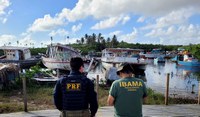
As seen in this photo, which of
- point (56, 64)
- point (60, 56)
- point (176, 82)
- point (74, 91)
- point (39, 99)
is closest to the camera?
point (74, 91)

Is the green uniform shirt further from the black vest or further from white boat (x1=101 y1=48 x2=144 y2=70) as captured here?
white boat (x1=101 y1=48 x2=144 y2=70)

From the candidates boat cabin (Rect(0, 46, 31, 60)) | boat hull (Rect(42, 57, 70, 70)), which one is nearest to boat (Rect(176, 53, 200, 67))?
boat hull (Rect(42, 57, 70, 70))

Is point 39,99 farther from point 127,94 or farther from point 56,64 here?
point 56,64

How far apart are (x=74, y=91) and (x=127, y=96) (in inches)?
32.5

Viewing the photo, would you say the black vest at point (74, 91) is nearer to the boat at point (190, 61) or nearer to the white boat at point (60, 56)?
the white boat at point (60, 56)

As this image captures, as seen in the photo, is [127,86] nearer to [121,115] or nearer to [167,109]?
[121,115]

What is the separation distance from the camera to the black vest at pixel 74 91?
418 cm

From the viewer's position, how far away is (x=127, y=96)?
423 centimetres

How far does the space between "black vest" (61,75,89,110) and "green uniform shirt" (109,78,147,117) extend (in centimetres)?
46

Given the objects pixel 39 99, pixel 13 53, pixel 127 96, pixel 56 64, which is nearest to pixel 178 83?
pixel 56 64

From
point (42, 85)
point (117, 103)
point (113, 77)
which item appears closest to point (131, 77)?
point (117, 103)

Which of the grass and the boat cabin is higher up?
the boat cabin

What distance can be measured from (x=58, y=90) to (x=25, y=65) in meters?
45.3

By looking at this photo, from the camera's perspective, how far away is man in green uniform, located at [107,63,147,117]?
421 cm
